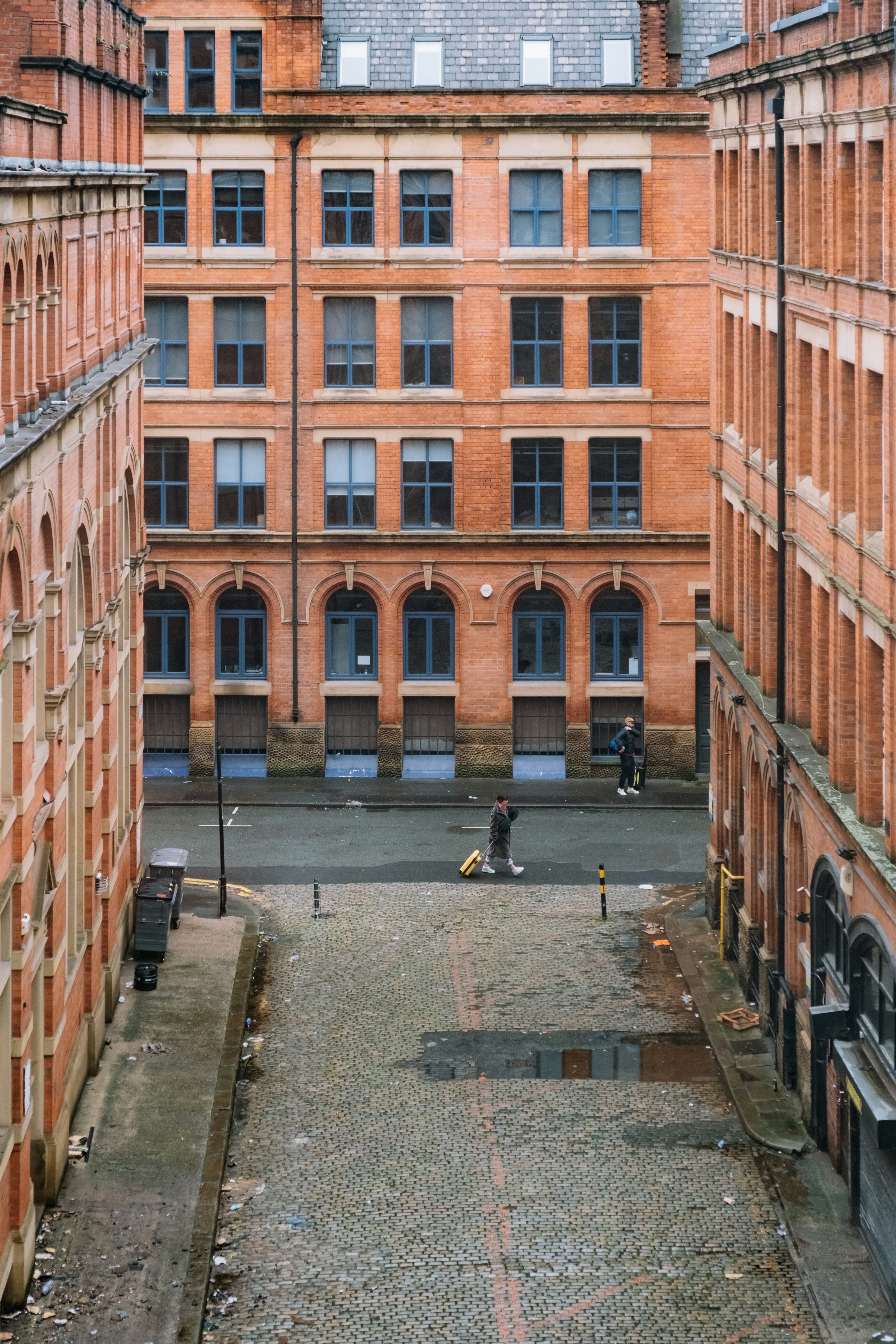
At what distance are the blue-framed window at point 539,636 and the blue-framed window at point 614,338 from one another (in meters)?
5.11

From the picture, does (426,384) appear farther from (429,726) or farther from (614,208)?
(429,726)

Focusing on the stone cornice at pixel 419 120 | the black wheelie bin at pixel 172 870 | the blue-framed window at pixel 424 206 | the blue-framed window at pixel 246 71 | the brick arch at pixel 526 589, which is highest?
the blue-framed window at pixel 246 71

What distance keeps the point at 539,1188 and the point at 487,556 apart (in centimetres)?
2535

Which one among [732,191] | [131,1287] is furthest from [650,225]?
[131,1287]

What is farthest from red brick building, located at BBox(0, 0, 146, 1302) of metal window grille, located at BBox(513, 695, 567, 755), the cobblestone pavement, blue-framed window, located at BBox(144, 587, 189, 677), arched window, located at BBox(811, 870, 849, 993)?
metal window grille, located at BBox(513, 695, 567, 755)

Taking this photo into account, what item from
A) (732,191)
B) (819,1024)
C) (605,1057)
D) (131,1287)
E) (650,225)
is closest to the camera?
(131,1287)

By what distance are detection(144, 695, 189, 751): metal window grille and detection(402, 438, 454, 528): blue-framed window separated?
6.82 metres

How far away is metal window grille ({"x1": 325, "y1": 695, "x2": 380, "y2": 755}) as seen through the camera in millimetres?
52000

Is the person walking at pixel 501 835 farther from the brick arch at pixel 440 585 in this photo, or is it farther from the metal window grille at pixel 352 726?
the metal window grille at pixel 352 726

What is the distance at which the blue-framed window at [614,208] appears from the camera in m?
50.6

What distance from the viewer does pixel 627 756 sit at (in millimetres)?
49719

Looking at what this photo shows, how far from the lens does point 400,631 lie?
2021 inches

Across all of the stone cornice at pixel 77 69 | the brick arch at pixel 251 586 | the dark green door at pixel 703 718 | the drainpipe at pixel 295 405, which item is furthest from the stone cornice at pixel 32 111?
the dark green door at pixel 703 718

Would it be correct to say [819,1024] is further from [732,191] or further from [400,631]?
[400,631]
